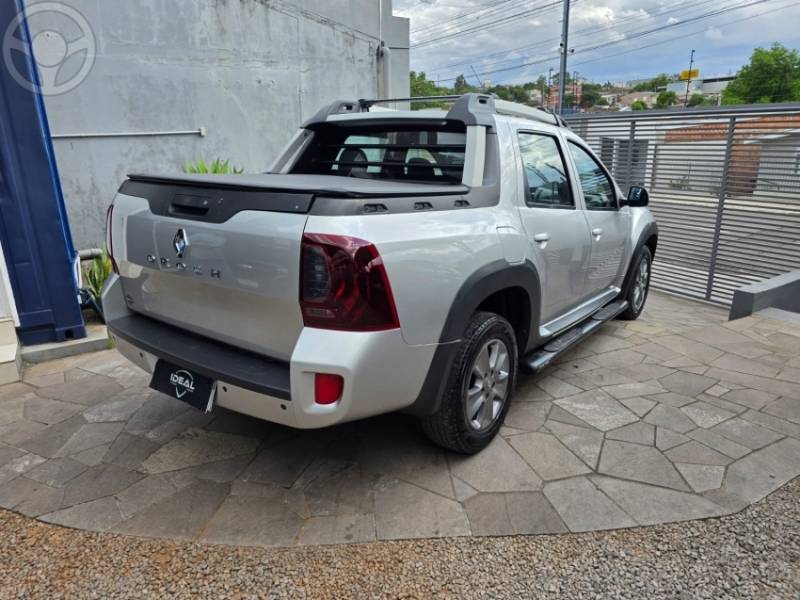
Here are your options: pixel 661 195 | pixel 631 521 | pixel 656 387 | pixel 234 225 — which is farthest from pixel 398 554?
pixel 661 195

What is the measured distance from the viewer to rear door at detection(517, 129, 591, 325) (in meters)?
3.31

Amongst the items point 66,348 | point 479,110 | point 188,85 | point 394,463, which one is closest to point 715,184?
point 479,110

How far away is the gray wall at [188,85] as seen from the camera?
23.0 ft

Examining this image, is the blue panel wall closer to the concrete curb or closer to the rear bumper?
the concrete curb

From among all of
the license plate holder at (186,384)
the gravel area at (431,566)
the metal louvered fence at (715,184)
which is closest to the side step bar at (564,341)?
the gravel area at (431,566)

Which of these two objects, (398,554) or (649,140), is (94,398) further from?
(649,140)

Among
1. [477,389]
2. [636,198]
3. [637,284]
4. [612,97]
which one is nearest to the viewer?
[477,389]

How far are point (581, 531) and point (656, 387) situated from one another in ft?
5.89

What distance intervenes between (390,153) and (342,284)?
67.8 inches

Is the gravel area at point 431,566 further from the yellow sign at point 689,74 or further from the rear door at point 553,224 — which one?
the yellow sign at point 689,74

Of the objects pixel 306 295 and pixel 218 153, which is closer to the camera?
pixel 306 295

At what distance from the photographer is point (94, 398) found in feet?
12.2

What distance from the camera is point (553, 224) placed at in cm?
346

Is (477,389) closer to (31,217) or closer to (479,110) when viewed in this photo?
(479,110)
